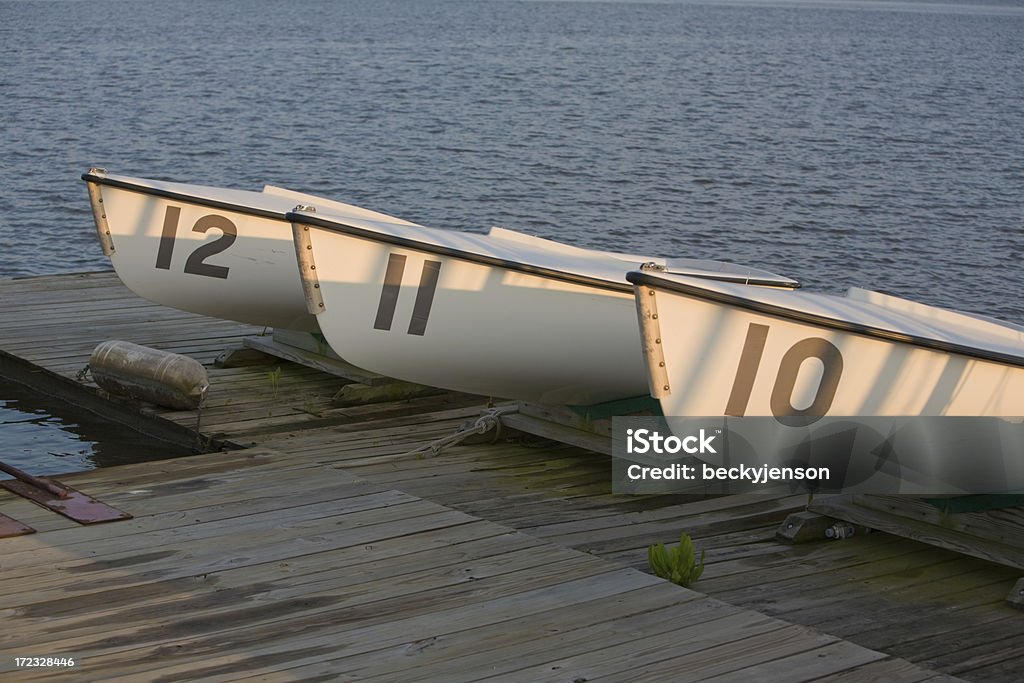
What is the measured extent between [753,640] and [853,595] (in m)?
0.93

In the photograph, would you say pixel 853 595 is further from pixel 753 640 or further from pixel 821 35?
pixel 821 35

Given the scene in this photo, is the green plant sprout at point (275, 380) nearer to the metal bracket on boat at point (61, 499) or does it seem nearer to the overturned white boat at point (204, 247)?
the overturned white boat at point (204, 247)

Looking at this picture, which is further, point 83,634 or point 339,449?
point 339,449

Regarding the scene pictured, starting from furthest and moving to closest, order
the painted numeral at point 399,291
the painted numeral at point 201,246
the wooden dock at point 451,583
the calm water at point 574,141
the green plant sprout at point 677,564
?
the calm water at point 574,141 → the painted numeral at point 201,246 → the painted numeral at point 399,291 → the green plant sprout at point 677,564 → the wooden dock at point 451,583

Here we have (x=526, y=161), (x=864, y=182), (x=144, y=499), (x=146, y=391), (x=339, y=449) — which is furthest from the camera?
(x=526, y=161)

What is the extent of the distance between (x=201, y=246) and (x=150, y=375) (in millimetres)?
1035

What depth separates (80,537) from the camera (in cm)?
479

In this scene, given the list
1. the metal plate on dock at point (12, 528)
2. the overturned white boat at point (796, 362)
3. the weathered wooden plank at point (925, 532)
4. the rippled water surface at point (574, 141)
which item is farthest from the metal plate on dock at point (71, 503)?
the rippled water surface at point (574, 141)

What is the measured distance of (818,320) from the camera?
5031 mm

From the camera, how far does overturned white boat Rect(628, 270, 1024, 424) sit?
502 centimetres

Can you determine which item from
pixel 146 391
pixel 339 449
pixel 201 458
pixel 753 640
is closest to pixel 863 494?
pixel 753 640

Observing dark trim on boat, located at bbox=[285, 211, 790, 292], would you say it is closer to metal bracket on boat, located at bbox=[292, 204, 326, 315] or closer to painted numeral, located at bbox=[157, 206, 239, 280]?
metal bracket on boat, located at bbox=[292, 204, 326, 315]

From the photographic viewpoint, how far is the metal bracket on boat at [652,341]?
498 cm

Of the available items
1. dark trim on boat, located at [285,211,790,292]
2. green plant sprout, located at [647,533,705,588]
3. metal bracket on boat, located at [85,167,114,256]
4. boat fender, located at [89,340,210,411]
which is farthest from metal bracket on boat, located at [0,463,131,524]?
metal bracket on boat, located at [85,167,114,256]
